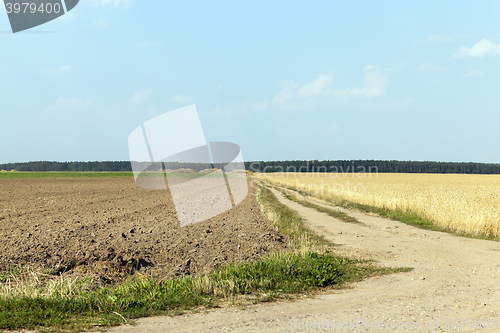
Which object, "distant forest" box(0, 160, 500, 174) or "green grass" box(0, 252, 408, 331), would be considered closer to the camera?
"green grass" box(0, 252, 408, 331)

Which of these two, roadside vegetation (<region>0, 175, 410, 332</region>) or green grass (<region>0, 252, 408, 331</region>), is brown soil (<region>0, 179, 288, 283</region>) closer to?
roadside vegetation (<region>0, 175, 410, 332</region>)

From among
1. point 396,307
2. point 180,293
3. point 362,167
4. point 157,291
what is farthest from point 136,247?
point 362,167

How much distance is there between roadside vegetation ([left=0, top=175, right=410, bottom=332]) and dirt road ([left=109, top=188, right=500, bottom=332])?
0.45 m

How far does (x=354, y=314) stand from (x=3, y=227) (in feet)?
47.3

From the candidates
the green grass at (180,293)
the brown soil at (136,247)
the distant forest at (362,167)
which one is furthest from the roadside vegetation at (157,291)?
the distant forest at (362,167)

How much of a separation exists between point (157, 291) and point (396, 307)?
13.7 ft

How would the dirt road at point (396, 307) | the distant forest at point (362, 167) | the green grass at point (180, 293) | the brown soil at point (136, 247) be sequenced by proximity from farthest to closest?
the distant forest at point (362, 167) → the brown soil at point (136, 247) → the green grass at point (180, 293) → the dirt road at point (396, 307)

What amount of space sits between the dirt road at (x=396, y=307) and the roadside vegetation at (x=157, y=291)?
448 mm

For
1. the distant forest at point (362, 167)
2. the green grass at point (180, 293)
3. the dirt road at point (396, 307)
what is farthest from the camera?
the distant forest at point (362, 167)

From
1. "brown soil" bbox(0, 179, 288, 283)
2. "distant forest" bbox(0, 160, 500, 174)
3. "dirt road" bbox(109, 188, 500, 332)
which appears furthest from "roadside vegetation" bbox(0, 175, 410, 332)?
"distant forest" bbox(0, 160, 500, 174)

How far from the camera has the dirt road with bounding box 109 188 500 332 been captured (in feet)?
17.5

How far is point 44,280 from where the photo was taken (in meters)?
8.00

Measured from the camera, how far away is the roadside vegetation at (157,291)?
18.2 ft

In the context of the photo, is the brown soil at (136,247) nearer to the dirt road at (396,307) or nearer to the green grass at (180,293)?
the green grass at (180,293)
